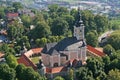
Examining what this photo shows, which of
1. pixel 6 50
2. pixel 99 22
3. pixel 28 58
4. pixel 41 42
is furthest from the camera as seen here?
pixel 99 22

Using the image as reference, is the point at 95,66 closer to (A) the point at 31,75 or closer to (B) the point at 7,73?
(A) the point at 31,75

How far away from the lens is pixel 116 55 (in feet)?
184

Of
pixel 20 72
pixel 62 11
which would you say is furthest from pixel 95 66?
pixel 62 11

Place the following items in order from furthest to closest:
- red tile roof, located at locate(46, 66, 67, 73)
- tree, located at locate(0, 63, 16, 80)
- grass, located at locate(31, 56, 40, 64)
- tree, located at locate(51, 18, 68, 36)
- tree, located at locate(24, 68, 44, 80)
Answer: tree, located at locate(51, 18, 68, 36) < grass, located at locate(31, 56, 40, 64) < red tile roof, located at locate(46, 66, 67, 73) < tree, located at locate(24, 68, 44, 80) < tree, located at locate(0, 63, 16, 80)

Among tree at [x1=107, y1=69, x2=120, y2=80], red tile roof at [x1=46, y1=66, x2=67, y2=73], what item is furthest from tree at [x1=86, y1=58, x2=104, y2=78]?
red tile roof at [x1=46, y1=66, x2=67, y2=73]

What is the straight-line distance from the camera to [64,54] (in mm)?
57938

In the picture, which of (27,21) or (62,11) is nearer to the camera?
(27,21)

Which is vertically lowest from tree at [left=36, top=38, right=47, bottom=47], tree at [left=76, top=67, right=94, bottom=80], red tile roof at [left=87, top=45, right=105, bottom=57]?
red tile roof at [left=87, top=45, right=105, bottom=57]

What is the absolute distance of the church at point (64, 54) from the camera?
56.5 meters

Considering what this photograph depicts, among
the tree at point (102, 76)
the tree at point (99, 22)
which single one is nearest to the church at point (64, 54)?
the tree at point (102, 76)

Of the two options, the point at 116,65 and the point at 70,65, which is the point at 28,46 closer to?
the point at 70,65

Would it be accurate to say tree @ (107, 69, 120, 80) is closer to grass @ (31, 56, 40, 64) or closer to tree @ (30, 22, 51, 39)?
grass @ (31, 56, 40, 64)

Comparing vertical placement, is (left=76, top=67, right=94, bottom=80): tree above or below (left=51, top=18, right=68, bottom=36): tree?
above

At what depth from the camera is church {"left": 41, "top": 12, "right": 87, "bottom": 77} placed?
5653 cm
